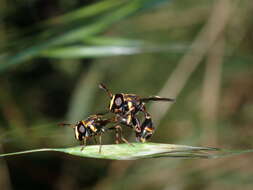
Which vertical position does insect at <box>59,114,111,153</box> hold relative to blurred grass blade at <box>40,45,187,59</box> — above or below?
below

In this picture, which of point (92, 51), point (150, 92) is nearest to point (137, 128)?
point (92, 51)

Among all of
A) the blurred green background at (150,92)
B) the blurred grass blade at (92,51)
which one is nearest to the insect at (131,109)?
the blurred grass blade at (92,51)

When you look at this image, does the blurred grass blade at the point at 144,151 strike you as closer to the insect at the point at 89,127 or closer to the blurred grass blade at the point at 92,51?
the insect at the point at 89,127

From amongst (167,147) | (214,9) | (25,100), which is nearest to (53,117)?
(25,100)

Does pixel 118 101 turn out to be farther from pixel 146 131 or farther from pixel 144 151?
pixel 144 151

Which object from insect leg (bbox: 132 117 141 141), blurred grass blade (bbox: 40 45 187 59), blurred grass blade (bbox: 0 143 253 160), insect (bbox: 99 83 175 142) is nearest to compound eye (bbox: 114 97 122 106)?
insect (bbox: 99 83 175 142)

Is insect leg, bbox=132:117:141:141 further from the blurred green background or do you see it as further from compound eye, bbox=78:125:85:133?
the blurred green background

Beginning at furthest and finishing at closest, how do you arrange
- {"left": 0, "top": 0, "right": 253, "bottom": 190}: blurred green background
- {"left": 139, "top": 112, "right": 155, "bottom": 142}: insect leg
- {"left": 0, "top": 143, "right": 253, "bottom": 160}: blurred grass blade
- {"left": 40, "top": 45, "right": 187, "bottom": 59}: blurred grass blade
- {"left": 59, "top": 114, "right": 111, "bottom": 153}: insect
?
{"left": 0, "top": 0, "right": 253, "bottom": 190}: blurred green background → {"left": 40, "top": 45, "right": 187, "bottom": 59}: blurred grass blade → {"left": 139, "top": 112, "right": 155, "bottom": 142}: insect leg → {"left": 59, "top": 114, "right": 111, "bottom": 153}: insect → {"left": 0, "top": 143, "right": 253, "bottom": 160}: blurred grass blade
